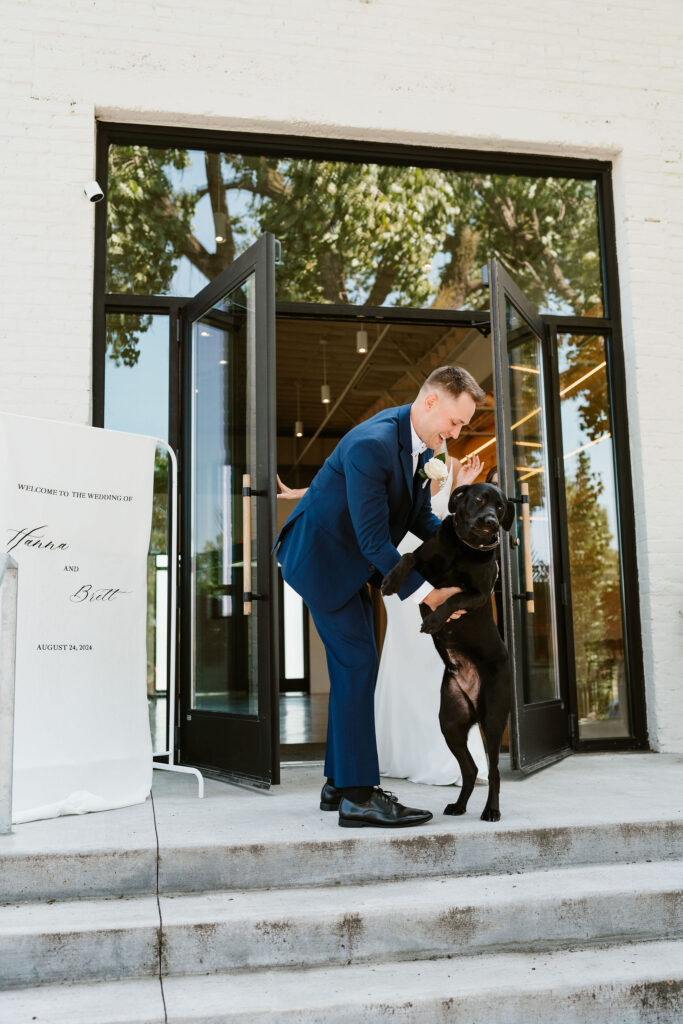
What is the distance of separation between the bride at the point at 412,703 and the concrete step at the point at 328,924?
3.71 feet

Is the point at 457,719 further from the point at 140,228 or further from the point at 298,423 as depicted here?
the point at 298,423

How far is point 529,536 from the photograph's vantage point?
4.41m

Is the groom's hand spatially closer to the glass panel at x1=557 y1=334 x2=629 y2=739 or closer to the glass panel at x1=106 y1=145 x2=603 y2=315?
the glass panel at x1=557 y1=334 x2=629 y2=739

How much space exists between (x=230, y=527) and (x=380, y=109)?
2.32 m

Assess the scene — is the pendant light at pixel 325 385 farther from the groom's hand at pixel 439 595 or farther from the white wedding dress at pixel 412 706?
the groom's hand at pixel 439 595

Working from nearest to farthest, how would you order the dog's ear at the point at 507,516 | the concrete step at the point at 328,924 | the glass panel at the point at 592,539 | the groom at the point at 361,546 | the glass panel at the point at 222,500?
the concrete step at the point at 328,924, the groom at the point at 361,546, the dog's ear at the point at 507,516, the glass panel at the point at 222,500, the glass panel at the point at 592,539

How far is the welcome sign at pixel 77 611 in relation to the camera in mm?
3213

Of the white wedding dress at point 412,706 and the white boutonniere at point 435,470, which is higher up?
the white boutonniere at point 435,470

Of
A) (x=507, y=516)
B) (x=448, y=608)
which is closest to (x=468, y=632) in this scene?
(x=448, y=608)

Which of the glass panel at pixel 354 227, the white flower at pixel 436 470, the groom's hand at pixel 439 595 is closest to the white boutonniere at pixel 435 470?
the white flower at pixel 436 470

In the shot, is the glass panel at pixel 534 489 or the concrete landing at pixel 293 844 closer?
the concrete landing at pixel 293 844

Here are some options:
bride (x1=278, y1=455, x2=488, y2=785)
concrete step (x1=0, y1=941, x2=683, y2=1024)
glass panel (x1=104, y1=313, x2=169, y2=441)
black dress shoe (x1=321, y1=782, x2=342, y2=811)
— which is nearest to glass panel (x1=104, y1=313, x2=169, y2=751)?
glass panel (x1=104, y1=313, x2=169, y2=441)

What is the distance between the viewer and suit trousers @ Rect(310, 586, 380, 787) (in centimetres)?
299

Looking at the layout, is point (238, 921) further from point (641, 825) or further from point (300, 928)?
point (641, 825)
